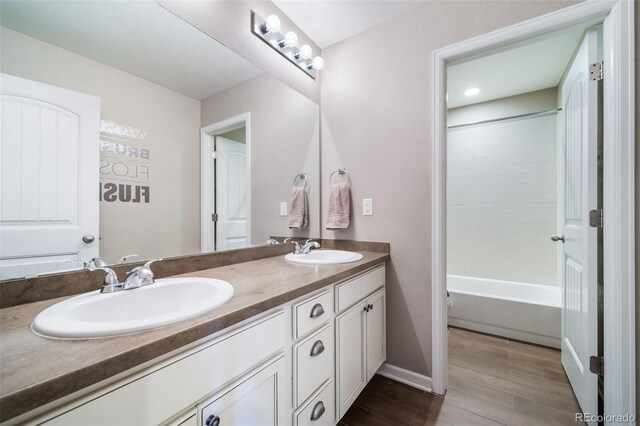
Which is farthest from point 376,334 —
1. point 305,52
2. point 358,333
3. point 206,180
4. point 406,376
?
point 305,52

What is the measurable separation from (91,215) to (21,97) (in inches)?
14.9

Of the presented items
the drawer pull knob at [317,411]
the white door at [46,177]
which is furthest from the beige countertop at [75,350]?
the drawer pull knob at [317,411]

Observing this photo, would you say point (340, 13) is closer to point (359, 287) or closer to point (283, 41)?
point (283, 41)

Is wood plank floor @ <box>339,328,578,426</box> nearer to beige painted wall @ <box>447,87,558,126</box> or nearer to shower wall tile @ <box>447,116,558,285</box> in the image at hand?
shower wall tile @ <box>447,116,558,285</box>

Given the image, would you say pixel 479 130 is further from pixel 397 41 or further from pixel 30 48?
pixel 30 48

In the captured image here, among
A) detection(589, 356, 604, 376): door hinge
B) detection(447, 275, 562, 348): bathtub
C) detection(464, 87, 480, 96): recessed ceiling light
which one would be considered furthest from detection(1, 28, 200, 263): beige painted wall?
detection(464, 87, 480, 96): recessed ceiling light

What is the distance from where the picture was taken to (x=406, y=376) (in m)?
1.63

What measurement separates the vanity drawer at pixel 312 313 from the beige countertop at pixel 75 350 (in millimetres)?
113

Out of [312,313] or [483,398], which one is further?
[483,398]

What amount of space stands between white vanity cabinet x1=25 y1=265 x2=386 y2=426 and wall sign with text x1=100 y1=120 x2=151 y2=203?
2.24 feet

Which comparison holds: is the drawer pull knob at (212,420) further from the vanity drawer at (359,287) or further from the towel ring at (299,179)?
the towel ring at (299,179)

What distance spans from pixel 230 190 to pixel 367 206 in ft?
2.97

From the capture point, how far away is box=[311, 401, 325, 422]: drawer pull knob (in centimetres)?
103

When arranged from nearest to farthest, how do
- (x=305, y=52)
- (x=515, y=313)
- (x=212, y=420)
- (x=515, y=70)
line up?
(x=212, y=420), (x=305, y=52), (x=515, y=313), (x=515, y=70)
